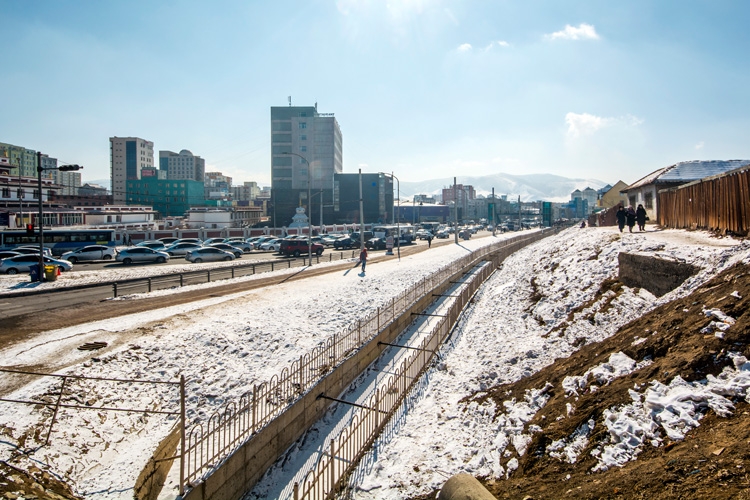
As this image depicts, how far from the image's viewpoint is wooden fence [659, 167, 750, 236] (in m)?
15.1

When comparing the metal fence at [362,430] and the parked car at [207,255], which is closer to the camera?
the metal fence at [362,430]

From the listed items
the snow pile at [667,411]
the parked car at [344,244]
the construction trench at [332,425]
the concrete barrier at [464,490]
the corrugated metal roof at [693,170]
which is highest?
the corrugated metal roof at [693,170]

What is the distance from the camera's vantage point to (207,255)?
3984 centimetres

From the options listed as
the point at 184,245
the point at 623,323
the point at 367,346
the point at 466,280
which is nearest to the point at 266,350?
the point at 367,346

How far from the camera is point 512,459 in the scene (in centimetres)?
788

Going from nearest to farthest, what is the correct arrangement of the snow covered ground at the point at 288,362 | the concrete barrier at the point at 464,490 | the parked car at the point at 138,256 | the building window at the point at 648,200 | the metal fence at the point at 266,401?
the concrete barrier at the point at 464,490
the snow covered ground at the point at 288,362
the metal fence at the point at 266,401
the building window at the point at 648,200
the parked car at the point at 138,256

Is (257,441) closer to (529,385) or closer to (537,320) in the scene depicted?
(529,385)

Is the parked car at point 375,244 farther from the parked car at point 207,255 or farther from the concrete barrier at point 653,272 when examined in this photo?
the concrete barrier at point 653,272

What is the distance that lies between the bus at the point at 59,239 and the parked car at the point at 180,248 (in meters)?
11.5

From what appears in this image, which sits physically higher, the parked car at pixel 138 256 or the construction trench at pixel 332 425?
the parked car at pixel 138 256

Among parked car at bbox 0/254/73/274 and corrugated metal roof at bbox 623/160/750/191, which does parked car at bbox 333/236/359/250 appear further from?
corrugated metal roof at bbox 623/160/750/191

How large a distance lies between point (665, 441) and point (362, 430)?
20.0 feet

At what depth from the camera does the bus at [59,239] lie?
4659 centimetres

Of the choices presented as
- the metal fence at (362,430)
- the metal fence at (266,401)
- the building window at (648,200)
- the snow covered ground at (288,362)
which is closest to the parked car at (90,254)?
the snow covered ground at (288,362)
